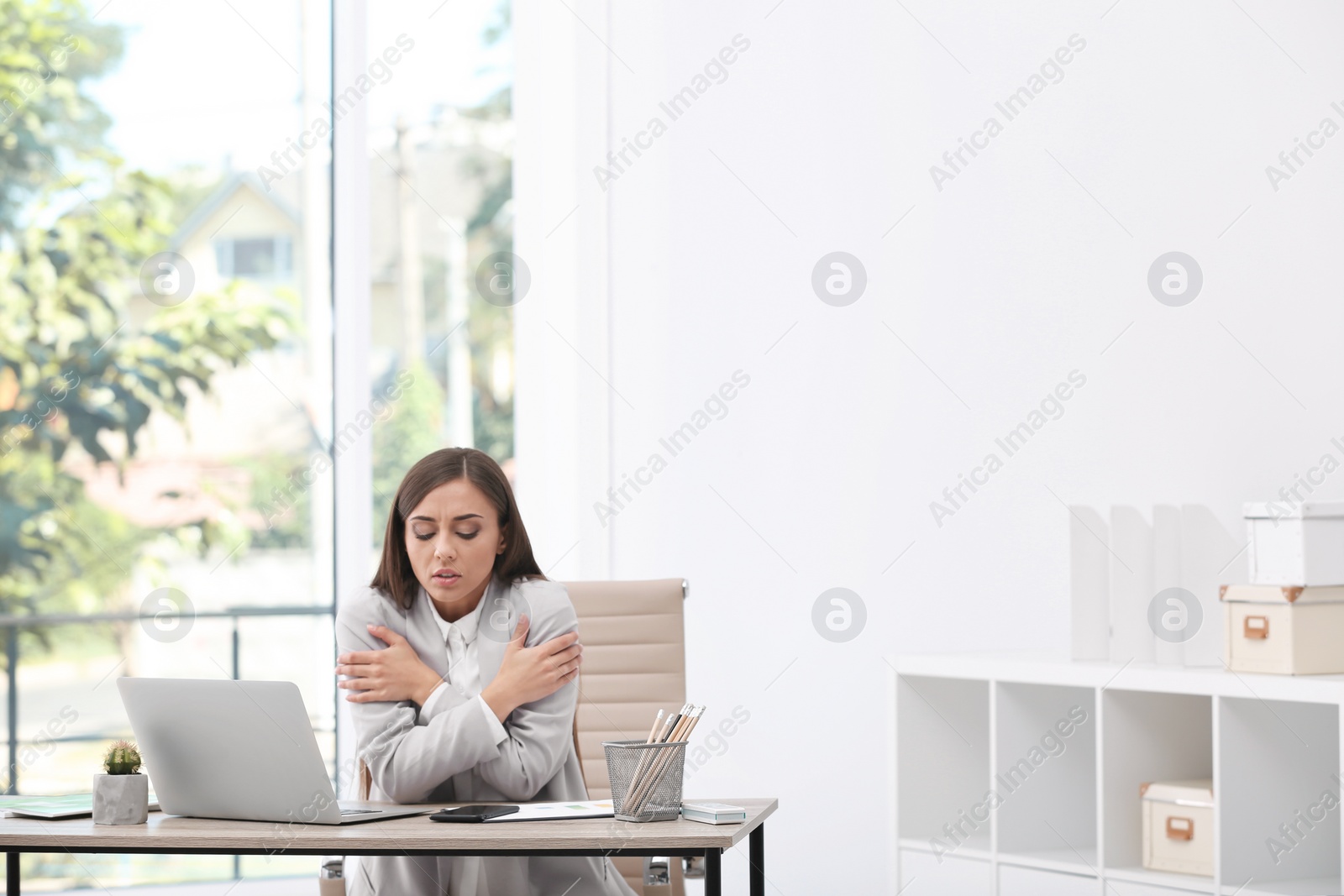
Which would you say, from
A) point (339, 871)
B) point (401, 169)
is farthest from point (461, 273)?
point (339, 871)

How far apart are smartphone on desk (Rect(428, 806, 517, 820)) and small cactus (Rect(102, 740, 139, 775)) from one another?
0.42m

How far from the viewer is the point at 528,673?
1.88m

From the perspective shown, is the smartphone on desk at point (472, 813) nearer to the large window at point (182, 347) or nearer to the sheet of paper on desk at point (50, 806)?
the sheet of paper on desk at point (50, 806)

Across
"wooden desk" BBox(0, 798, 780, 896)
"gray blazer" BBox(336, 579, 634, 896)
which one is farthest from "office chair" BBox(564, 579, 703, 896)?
"wooden desk" BBox(0, 798, 780, 896)

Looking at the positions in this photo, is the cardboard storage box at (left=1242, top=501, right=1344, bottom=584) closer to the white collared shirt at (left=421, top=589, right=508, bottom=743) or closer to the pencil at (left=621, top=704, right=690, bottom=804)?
the pencil at (left=621, top=704, right=690, bottom=804)

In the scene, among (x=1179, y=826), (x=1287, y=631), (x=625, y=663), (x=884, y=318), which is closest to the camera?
(x=1287, y=631)

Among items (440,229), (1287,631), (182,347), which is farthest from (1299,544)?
(182,347)

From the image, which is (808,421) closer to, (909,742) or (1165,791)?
(909,742)

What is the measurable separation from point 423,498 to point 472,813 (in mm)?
492

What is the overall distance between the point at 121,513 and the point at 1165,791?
Answer: 2.92m

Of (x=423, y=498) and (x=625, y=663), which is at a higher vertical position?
(x=423, y=498)

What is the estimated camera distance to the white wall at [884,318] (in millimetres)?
2787

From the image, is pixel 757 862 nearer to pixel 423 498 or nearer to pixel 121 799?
pixel 423 498

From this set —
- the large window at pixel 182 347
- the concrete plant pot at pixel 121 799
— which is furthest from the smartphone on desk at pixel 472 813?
the large window at pixel 182 347
